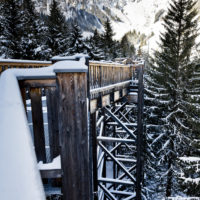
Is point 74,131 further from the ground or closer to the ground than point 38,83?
closer to the ground

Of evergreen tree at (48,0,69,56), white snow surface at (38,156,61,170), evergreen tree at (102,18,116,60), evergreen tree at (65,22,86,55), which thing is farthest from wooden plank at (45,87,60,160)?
evergreen tree at (102,18,116,60)

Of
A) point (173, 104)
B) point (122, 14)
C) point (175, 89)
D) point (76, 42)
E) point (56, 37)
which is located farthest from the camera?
point (122, 14)

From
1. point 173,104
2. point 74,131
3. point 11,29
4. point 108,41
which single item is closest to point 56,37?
point 11,29

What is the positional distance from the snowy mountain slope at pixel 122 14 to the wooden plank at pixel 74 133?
65.9 m

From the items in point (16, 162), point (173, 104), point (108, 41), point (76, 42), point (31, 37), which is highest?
point (108, 41)

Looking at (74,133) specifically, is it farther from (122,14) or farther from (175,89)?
(122,14)

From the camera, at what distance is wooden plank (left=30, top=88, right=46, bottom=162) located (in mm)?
1608

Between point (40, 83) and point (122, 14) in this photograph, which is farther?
point (122, 14)

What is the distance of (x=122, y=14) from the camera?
129625mm

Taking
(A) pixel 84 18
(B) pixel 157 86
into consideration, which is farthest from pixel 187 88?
(A) pixel 84 18

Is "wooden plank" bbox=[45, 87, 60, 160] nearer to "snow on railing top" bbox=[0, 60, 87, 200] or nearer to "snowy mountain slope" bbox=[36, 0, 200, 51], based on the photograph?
"snow on railing top" bbox=[0, 60, 87, 200]

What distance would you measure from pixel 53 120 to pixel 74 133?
0.32 metres

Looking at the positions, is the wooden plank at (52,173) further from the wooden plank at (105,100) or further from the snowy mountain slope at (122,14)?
the snowy mountain slope at (122,14)

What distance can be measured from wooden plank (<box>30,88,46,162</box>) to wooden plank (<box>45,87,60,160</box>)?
0.32 feet
